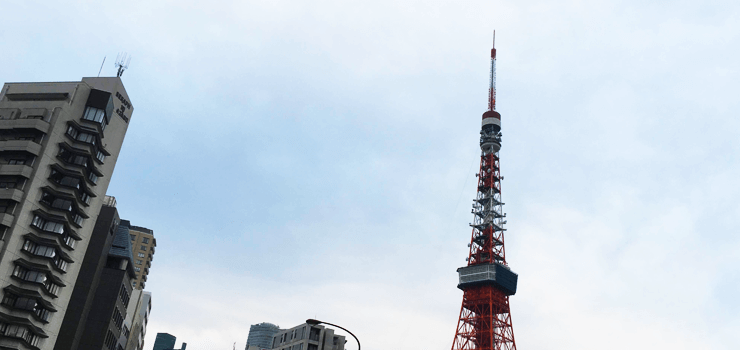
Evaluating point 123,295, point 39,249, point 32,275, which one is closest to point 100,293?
point 123,295

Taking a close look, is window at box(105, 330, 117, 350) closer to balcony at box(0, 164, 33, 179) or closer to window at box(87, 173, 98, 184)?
window at box(87, 173, 98, 184)

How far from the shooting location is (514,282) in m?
145

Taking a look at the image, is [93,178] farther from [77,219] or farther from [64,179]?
[77,219]

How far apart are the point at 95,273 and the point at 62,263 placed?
531 inches

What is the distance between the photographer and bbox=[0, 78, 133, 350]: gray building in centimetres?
7662

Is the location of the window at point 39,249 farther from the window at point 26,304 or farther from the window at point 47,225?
the window at point 26,304

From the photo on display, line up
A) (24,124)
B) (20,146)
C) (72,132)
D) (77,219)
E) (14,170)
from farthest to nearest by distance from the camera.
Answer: (72,132) < (77,219) < (24,124) < (20,146) < (14,170)

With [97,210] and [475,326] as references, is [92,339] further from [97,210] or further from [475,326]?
[475,326]

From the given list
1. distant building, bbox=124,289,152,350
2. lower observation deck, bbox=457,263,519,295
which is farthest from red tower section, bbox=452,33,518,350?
distant building, bbox=124,289,152,350

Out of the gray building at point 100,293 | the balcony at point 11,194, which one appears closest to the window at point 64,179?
the balcony at point 11,194

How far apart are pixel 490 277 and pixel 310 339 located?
159ft

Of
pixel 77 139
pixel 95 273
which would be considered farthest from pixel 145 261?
pixel 77 139

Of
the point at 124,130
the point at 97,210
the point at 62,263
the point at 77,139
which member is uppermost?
the point at 124,130

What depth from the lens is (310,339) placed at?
374 ft
